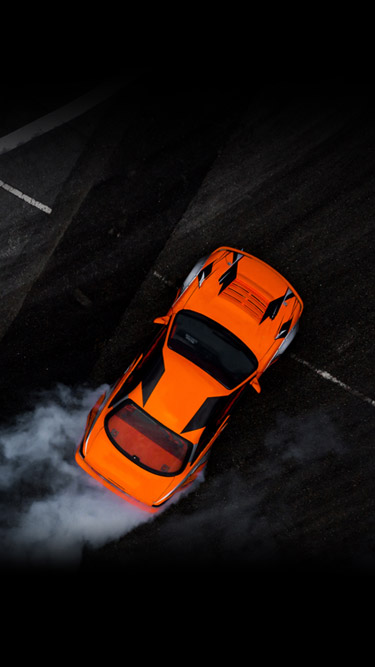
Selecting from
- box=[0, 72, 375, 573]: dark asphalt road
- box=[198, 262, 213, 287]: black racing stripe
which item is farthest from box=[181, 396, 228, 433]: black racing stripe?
box=[198, 262, 213, 287]: black racing stripe

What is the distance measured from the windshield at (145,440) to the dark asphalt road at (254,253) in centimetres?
120

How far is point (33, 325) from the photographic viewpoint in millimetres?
7047

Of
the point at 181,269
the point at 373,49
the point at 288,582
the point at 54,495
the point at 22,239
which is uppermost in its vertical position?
the point at 373,49

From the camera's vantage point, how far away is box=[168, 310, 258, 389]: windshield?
5727 mm

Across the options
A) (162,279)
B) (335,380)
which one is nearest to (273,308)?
(335,380)

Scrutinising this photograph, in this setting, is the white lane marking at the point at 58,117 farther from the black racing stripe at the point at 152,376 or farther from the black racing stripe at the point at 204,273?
the black racing stripe at the point at 152,376

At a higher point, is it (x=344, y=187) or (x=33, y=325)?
(x=344, y=187)

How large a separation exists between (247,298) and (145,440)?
2253 mm

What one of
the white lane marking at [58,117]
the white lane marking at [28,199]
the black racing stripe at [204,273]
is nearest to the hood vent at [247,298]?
the black racing stripe at [204,273]

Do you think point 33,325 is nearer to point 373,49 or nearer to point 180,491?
point 180,491

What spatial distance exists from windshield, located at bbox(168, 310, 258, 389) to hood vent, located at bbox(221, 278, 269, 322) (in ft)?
1.31

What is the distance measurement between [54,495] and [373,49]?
8.26 metres

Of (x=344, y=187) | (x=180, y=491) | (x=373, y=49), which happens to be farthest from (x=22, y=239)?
(x=373, y=49)

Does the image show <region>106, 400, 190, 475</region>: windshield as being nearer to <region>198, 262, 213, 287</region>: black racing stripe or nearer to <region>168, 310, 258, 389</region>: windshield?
<region>168, 310, 258, 389</region>: windshield
